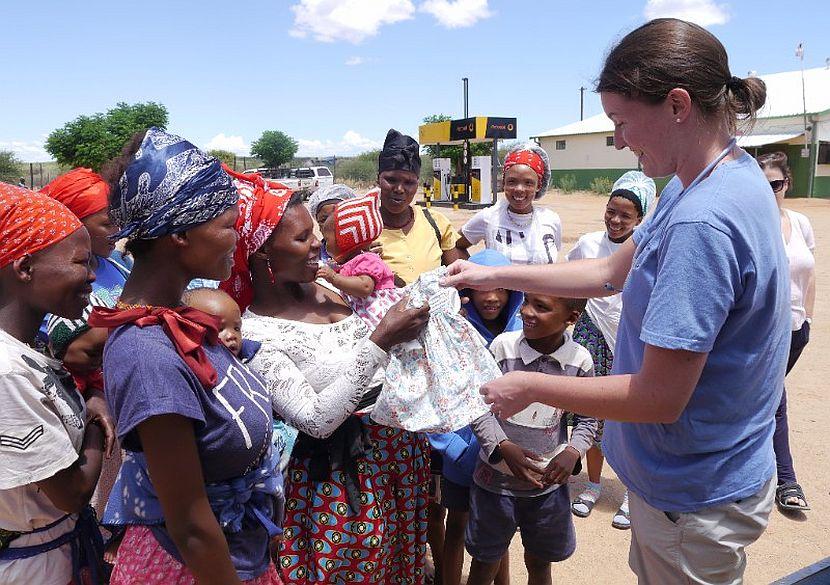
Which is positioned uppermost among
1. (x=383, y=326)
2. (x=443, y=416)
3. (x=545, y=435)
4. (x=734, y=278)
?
(x=734, y=278)

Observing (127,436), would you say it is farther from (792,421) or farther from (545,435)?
(792,421)

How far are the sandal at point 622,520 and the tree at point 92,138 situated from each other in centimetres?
Answer: 3443

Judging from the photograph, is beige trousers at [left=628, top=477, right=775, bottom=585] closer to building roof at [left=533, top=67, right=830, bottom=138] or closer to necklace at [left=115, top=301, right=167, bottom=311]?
necklace at [left=115, top=301, right=167, bottom=311]

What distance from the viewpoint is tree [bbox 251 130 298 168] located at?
63.4 meters

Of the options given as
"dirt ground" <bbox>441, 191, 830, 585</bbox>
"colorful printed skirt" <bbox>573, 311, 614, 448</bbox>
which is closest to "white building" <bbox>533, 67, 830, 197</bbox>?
"dirt ground" <bbox>441, 191, 830, 585</bbox>

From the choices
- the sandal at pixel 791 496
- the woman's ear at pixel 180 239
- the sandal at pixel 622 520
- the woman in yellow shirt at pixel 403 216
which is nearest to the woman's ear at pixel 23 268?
the woman's ear at pixel 180 239

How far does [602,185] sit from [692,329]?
3646 cm

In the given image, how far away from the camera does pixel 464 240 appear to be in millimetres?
4906

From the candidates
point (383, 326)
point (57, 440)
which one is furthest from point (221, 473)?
point (383, 326)

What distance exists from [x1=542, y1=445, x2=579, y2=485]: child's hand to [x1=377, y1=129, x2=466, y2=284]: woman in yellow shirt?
1745mm

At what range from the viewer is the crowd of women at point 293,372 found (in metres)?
1.53

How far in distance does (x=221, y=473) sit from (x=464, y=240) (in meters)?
3.51

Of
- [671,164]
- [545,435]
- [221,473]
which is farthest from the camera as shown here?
[545,435]

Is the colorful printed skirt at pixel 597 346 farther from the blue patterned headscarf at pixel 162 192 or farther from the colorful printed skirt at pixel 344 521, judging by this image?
the blue patterned headscarf at pixel 162 192
